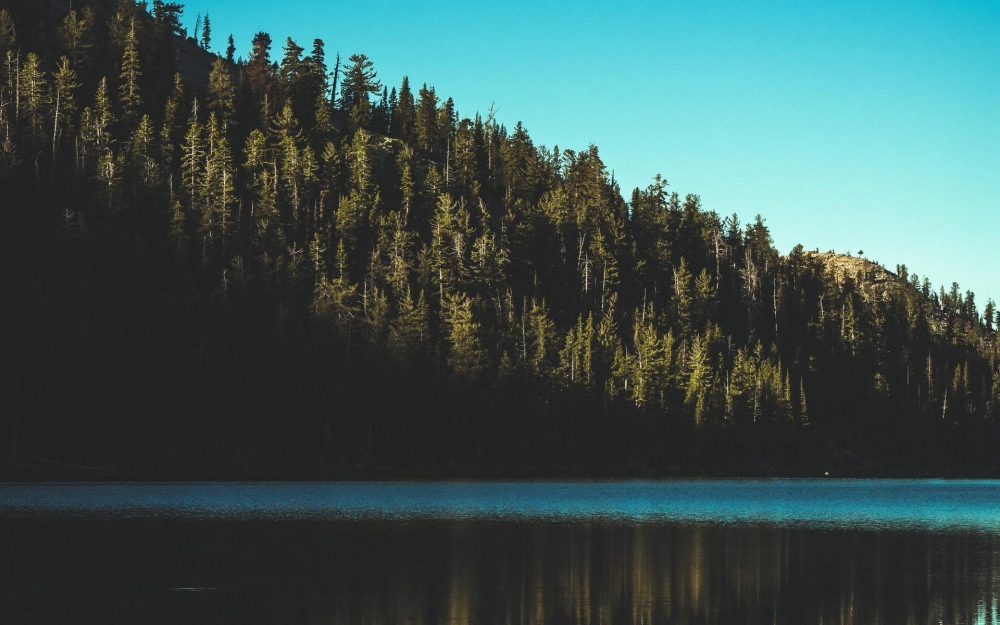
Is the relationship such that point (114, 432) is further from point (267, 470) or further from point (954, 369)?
point (954, 369)

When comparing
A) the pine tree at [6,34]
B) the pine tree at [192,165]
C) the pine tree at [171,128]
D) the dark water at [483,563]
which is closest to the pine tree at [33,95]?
the pine tree at [6,34]

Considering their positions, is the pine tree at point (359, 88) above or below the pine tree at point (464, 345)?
above

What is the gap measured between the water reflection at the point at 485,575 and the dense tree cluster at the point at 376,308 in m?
59.4

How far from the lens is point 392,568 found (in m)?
33.0

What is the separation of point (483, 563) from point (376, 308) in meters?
87.7

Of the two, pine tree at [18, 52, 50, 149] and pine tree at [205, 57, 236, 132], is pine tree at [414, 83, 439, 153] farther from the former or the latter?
pine tree at [18, 52, 50, 149]

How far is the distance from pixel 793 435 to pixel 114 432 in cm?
8720

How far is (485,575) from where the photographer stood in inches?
1248

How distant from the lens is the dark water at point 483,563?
25.4m

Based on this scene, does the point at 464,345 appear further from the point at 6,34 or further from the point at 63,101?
the point at 6,34

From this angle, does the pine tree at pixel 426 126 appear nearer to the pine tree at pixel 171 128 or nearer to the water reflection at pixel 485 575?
the pine tree at pixel 171 128

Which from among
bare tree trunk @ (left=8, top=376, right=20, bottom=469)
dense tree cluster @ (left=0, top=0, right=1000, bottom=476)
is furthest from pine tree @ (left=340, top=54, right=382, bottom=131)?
bare tree trunk @ (left=8, top=376, right=20, bottom=469)

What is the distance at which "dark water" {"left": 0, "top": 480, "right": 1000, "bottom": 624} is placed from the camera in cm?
2538

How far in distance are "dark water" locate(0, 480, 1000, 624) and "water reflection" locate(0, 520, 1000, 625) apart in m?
0.10
